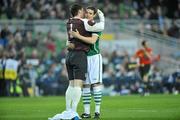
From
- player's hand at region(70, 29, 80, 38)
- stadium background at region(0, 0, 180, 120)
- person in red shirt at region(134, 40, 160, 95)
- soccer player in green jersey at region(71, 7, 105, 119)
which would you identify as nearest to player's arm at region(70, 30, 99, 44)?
player's hand at region(70, 29, 80, 38)

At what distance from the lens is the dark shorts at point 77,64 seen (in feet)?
52.8

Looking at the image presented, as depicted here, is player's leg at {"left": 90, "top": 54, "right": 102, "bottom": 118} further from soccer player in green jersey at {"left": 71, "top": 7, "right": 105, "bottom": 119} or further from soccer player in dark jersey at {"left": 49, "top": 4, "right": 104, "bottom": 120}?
soccer player in dark jersey at {"left": 49, "top": 4, "right": 104, "bottom": 120}

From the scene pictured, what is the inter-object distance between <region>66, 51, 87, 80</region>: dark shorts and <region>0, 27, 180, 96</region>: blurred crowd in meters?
16.4

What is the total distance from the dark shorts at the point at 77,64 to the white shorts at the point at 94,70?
1302mm

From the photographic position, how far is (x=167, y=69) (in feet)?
117

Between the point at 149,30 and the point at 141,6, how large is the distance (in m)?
3.18

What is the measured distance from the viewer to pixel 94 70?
17656mm

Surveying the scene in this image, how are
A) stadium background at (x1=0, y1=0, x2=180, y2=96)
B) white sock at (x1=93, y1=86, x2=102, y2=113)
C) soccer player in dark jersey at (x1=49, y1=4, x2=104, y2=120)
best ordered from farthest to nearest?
stadium background at (x1=0, y1=0, x2=180, y2=96)
white sock at (x1=93, y1=86, x2=102, y2=113)
soccer player in dark jersey at (x1=49, y1=4, x2=104, y2=120)

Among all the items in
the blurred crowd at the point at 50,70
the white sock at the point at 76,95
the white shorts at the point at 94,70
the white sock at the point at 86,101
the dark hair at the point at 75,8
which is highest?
the dark hair at the point at 75,8

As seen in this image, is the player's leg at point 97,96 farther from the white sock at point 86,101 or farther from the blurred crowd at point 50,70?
the blurred crowd at point 50,70

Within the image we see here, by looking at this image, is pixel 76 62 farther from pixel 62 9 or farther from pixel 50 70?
pixel 62 9

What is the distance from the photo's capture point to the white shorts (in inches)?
692

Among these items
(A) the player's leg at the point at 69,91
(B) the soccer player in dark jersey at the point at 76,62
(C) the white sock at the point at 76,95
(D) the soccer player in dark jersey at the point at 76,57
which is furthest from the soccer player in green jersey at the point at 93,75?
(C) the white sock at the point at 76,95

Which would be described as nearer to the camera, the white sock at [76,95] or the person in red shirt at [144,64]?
the white sock at [76,95]
